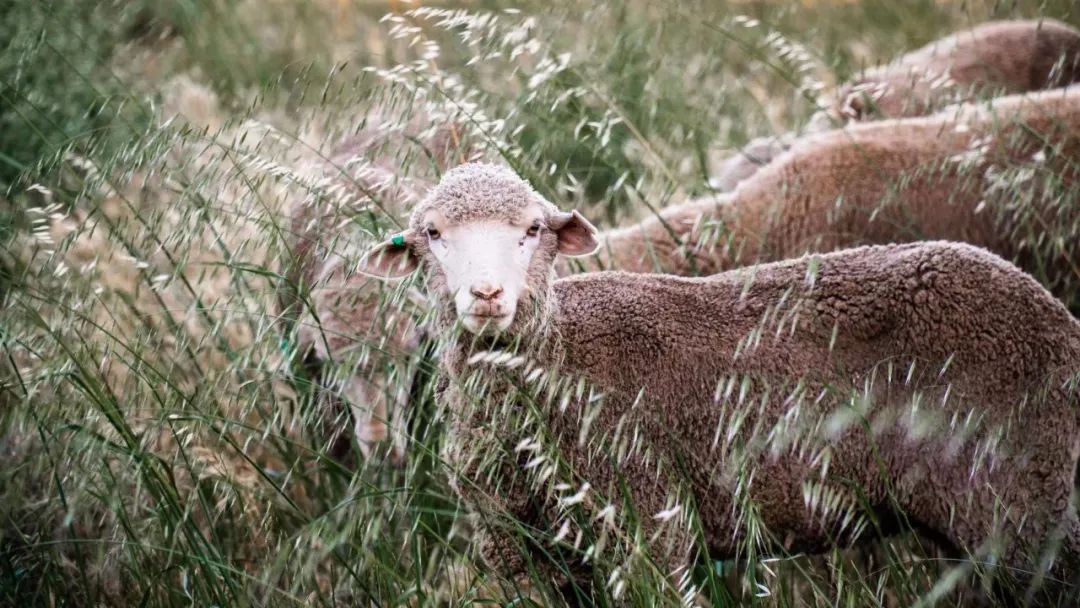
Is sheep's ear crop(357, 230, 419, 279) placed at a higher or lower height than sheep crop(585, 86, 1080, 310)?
higher

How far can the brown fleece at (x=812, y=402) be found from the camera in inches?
123

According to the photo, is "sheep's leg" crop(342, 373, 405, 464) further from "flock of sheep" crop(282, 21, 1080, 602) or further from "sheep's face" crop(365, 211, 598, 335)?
"sheep's face" crop(365, 211, 598, 335)

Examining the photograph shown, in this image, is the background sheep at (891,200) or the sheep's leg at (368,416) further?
the background sheep at (891,200)

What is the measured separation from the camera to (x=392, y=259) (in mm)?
3301

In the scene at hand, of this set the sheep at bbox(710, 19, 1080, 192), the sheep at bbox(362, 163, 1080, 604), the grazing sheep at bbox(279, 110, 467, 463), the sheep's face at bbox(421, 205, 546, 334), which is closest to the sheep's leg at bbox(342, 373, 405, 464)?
the grazing sheep at bbox(279, 110, 467, 463)

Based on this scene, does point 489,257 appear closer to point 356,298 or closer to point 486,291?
point 486,291

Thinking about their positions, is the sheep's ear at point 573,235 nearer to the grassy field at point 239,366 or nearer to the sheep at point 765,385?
the sheep at point 765,385

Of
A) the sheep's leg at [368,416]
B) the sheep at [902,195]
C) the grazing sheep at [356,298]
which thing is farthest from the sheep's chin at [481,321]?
the sheep at [902,195]

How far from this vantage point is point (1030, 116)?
4875 mm

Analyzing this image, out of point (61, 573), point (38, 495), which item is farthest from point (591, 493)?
point (38, 495)

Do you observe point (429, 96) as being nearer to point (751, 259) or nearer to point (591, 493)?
point (751, 259)

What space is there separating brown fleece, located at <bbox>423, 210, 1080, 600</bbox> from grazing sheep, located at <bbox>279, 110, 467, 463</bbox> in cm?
35

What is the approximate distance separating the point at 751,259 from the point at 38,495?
9.68 feet

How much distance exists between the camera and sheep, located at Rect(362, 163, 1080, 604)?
10.2ft
